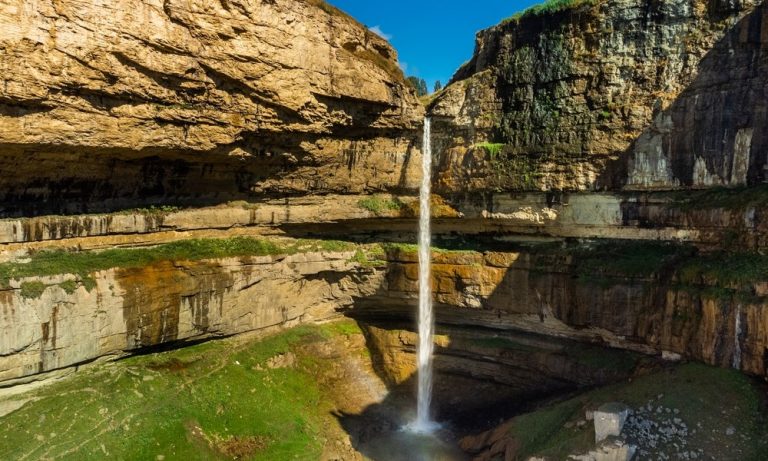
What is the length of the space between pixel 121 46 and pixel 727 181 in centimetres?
2106

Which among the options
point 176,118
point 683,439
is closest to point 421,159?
point 176,118

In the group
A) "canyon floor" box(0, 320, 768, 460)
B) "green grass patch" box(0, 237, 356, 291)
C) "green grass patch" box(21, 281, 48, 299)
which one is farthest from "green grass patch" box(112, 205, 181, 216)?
"canyon floor" box(0, 320, 768, 460)

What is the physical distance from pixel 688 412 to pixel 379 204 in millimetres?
14845

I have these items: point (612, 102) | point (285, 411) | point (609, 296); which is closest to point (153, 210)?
point (285, 411)

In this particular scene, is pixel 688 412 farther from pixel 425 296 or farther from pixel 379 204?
pixel 379 204

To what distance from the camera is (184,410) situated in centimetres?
1706

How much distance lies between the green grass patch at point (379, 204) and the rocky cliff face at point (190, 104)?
83 centimetres

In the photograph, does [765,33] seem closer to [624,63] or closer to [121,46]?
[624,63]

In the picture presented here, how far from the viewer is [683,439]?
44.5ft

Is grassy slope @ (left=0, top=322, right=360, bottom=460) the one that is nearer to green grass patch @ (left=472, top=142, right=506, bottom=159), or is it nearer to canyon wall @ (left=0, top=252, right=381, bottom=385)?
canyon wall @ (left=0, top=252, right=381, bottom=385)

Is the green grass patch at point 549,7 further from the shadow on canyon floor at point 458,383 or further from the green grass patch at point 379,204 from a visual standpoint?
the shadow on canyon floor at point 458,383

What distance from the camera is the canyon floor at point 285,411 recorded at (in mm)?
14016

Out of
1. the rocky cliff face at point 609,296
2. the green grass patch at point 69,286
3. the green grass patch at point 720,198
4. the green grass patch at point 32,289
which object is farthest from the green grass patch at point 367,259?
the green grass patch at point 720,198

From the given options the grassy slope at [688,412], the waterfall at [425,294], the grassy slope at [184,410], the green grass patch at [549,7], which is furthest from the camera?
the waterfall at [425,294]
